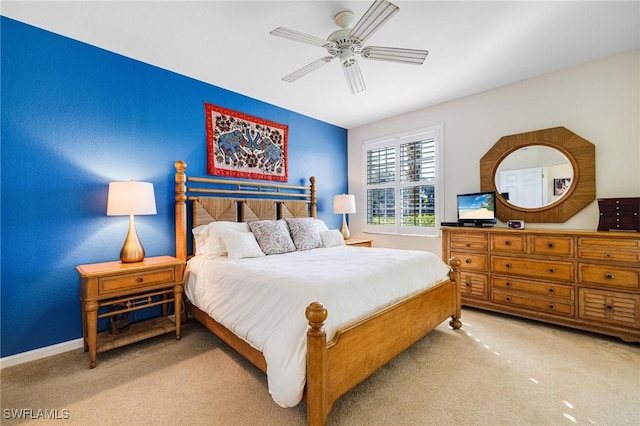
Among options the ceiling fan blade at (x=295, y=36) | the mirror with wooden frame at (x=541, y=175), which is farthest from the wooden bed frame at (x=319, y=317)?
the ceiling fan blade at (x=295, y=36)

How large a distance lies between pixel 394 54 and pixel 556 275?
261cm

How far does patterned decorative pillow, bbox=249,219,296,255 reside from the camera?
2864 millimetres

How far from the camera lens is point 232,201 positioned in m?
3.35

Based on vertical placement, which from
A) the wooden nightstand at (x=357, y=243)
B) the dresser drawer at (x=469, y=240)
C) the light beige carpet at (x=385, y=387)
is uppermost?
the dresser drawer at (x=469, y=240)

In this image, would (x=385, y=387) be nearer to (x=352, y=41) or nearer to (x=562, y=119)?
(x=352, y=41)

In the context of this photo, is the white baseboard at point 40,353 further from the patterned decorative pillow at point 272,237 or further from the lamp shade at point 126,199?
the patterned decorative pillow at point 272,237

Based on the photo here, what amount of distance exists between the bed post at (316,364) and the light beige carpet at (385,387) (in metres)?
0.23

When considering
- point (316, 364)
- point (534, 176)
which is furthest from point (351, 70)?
point (534, 176)

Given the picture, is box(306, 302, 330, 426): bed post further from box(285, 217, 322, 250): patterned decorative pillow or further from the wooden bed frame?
box(285, 217, 322, 250): patterned decorative pillow

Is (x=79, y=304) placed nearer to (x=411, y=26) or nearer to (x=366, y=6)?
(x=366, y=6)

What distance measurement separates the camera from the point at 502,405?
5.46 ft

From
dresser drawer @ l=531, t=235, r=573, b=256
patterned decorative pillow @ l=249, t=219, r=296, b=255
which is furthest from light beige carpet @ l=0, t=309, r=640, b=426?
patterned decorative pillow @ l=249, t=219, r=296, b=255

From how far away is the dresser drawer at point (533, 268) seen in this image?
2.69 metres

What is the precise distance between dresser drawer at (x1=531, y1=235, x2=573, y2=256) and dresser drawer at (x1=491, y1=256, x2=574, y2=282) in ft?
0.32
